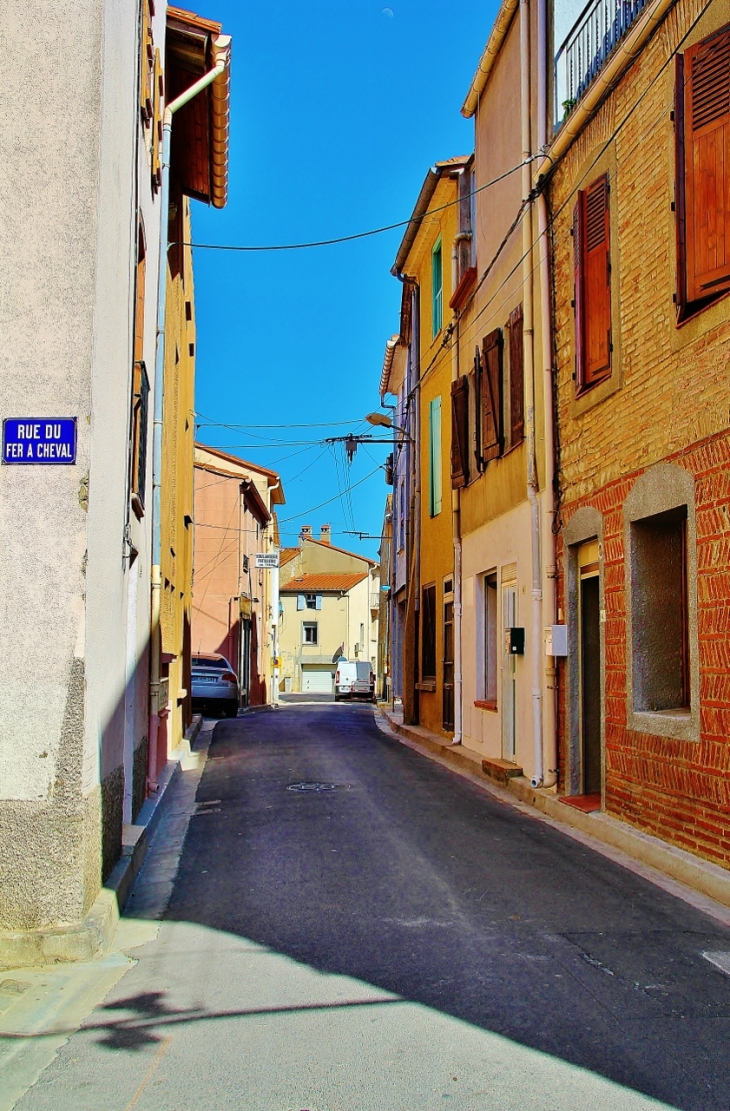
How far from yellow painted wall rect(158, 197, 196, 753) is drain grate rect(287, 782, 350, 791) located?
1900mm

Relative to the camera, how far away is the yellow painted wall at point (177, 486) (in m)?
12.7

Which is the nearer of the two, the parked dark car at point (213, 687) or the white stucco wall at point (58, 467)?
the white stucco wall at point (58, 467)

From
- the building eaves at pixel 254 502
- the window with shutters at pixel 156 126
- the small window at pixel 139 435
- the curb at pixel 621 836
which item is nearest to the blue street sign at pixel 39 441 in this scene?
the small window at pixel 139 435

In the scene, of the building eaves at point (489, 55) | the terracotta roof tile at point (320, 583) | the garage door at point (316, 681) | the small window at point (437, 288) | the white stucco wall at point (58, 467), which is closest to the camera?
the white stucco wall at point (58, 467)

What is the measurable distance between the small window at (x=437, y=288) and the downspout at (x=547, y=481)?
7.08 meters

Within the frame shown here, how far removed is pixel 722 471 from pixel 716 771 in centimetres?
198

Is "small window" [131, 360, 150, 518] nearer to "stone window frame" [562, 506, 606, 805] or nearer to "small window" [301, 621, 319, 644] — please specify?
"stone window frame" [562, 506, 606, 805]

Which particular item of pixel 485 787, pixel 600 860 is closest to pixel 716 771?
pixel 600 860

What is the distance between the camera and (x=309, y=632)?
219ft

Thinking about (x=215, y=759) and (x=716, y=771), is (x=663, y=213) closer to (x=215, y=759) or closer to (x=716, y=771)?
(x=716, y=771)

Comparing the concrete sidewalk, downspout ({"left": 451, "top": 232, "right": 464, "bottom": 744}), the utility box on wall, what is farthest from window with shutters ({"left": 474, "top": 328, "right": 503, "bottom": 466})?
the concrete sidewalk

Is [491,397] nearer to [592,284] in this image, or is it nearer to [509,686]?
[509,686]

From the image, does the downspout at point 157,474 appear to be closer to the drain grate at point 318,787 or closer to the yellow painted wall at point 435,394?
the drain grate at point 318,787

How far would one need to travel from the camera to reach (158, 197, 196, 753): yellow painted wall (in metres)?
12.7
